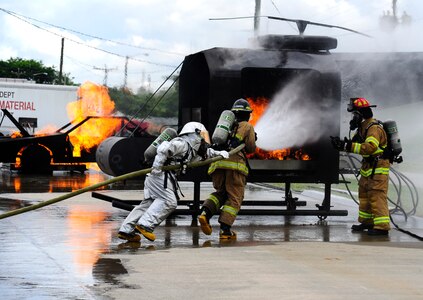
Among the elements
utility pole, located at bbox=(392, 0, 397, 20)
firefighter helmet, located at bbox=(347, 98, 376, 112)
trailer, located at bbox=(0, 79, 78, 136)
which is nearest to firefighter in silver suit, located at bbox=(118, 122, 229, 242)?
firefighter helmet, located at bbox=(347, 98, 376, 112)

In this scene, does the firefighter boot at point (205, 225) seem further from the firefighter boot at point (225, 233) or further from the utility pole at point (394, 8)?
the utility pole at point (394, 8)

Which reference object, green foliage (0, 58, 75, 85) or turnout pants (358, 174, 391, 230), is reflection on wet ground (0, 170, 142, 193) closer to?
turnout pants (358, 174, 391, 230)

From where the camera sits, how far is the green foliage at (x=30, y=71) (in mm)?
86312

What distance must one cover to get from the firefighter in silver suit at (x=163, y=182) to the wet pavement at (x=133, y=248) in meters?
0.21

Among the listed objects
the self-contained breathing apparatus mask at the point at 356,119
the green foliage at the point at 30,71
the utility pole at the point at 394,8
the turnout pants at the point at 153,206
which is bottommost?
the turnout pants at the point at 153,206

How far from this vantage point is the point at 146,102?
14.6 meters

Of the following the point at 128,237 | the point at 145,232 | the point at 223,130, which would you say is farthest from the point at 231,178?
the point at 128,237

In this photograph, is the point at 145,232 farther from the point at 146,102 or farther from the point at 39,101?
the point at 39,101

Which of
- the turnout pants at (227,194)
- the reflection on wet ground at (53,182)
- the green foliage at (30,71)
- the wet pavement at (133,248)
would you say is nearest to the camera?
Answer: the wet pavement at (133,248)

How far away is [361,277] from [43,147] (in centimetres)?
1746

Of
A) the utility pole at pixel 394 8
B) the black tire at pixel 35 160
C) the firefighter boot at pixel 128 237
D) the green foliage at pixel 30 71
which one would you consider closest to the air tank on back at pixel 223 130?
the firefighter boot at pixel 128 237

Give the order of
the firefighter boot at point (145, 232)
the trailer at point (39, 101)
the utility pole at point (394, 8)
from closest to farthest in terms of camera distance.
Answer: the firefighter boot at point (145, 232)
the utility pole at point (394, 8)
the trailer at point (39, 101)

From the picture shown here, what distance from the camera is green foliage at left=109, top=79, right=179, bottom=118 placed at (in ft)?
49.5

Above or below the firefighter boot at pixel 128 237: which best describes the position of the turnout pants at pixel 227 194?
above
